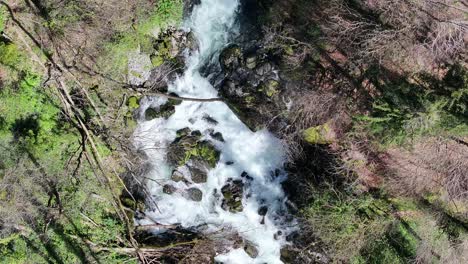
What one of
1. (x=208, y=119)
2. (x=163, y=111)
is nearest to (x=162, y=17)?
(x=163, y=111)

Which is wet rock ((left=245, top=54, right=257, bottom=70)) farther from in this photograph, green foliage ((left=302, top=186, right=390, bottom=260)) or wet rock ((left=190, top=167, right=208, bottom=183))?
green foliage ((left=302, top=186, right=390, bottom=260))

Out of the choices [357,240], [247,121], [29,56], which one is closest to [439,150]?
[357,240]

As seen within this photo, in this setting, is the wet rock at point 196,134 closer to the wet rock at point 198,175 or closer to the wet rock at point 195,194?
the wet rock at point 198,175

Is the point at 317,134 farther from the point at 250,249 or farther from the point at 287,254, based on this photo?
the point at 250,249

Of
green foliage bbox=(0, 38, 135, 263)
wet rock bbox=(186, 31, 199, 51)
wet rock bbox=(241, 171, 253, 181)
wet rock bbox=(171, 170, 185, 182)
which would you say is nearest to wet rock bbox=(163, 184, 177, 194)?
wet rock bbox=(171, 170, 185, 182)

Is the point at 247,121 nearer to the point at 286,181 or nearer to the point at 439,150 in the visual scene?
the point at 286,181
